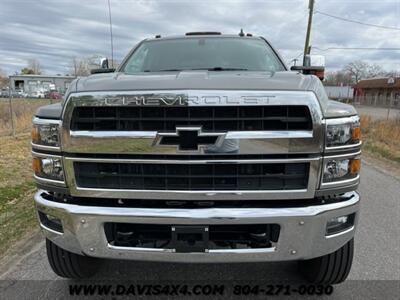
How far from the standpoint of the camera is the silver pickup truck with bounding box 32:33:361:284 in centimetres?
219

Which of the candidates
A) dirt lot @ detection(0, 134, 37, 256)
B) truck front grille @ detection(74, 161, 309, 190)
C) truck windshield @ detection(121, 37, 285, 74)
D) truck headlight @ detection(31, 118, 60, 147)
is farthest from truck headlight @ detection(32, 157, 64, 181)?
dirt lot @ detection(0, 134, 37, 256)

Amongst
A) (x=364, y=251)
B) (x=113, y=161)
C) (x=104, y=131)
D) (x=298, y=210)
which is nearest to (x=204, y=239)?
(x=298, y=210)

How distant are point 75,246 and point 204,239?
845 millimetres

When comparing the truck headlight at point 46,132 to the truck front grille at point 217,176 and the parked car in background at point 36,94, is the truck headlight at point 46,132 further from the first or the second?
the parked car in background at point 36,94

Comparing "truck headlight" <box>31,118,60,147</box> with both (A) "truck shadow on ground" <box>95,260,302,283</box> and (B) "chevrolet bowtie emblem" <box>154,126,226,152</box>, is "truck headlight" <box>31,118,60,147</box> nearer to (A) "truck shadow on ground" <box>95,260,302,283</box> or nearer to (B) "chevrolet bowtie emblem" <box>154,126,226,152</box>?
(B) "chevrolet bowtie emblem" <box>154,126,226,152</box>

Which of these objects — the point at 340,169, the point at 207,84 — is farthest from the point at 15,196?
the point at 340,169

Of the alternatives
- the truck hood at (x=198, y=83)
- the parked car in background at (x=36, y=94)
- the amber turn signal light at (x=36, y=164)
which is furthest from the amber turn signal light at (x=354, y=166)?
the parked car in background at (x=36, y=94)

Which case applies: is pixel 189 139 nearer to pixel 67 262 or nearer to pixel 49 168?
pixel 49 168

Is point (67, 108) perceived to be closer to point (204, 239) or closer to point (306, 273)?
point (204, 239)

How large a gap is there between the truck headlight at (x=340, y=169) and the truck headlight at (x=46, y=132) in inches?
66.1

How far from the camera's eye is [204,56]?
377 cm

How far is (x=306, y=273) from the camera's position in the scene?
2.97 m

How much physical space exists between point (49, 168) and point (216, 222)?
3.74ft

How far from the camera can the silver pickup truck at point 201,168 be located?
2.19 metres
